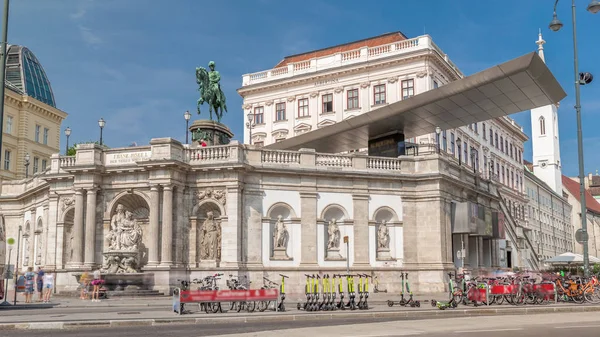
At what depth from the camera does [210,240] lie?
110 feet

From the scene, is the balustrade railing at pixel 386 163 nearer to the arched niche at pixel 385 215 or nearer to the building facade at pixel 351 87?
the arched niche at pixel 385 215

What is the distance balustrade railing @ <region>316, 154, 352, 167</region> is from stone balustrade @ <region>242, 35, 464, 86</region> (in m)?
29.5

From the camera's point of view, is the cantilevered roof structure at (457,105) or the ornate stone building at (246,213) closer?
the ornate stone building at (246,213)

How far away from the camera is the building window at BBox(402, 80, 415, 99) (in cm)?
6239

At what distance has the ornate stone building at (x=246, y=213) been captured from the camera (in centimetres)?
3300

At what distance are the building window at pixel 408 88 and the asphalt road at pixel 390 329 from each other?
148 feet

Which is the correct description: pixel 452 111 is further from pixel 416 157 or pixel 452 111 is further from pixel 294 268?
pixel 294 268

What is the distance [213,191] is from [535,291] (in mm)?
16759

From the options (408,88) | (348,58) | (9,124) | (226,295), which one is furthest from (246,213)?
(9,124)

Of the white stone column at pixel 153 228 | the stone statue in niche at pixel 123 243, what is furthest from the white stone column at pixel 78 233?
the white stone column at pixel 153 228

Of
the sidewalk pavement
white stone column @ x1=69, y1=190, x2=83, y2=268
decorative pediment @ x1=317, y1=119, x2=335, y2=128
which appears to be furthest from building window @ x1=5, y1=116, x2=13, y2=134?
the sidewalk pavement

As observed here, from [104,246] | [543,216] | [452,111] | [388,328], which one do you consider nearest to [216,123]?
[104,246]

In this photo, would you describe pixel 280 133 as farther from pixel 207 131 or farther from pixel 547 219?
pixel 547 219

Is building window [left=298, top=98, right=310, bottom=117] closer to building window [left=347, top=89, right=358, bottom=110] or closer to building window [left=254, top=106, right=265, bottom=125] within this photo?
building window [left=254, top=106, right=265, bottom=125]
